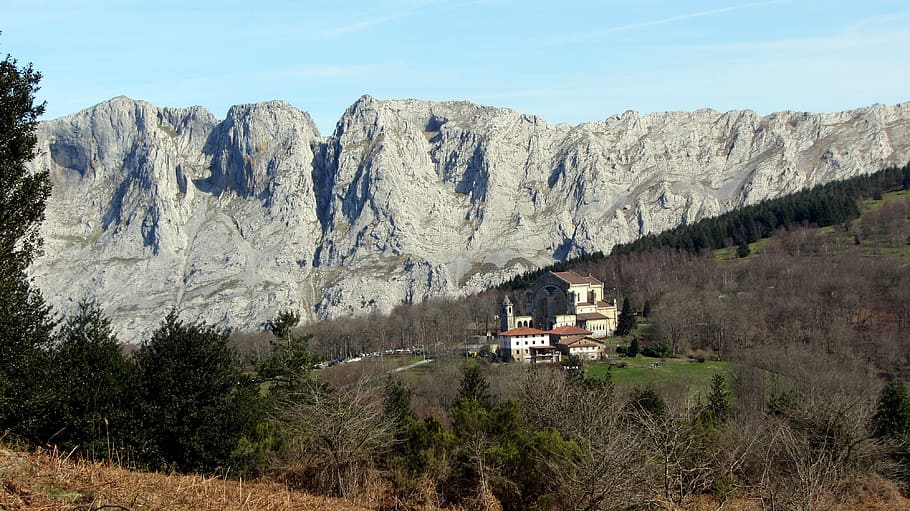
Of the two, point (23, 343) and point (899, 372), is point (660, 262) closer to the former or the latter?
point (899, 372)

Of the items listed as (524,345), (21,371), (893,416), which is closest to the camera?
(21,371)

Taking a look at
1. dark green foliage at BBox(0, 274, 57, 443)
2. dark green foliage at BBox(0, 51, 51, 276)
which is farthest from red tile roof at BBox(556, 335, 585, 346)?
dark green foliage at BBox(0, 51, 51, 276)

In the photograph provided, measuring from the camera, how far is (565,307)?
107 m

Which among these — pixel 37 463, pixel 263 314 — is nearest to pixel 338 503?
pixel 37 463

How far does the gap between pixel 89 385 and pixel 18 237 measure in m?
7.84

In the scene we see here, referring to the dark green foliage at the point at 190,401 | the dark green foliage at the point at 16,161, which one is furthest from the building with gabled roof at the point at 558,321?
the dark green foliage at the point at 16,161

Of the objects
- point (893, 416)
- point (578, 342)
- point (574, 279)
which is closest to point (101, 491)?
point (893, 416)

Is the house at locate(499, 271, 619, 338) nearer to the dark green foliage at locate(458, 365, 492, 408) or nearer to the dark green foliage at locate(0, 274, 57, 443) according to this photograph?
the dark green foliage at locate(458, 365, 492, 408)

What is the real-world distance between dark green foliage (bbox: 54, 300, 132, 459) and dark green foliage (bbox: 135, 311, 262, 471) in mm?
793

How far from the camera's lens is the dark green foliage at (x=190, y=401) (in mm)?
23562

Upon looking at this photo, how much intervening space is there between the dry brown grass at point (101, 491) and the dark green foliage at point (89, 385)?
33.2 feet

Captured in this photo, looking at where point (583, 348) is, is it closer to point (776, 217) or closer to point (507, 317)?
point (507, 317)

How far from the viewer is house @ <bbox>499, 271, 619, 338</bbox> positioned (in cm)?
9881

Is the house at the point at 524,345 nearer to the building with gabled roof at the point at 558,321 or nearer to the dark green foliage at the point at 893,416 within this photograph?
the building with gabled roof at the point at 558,321
